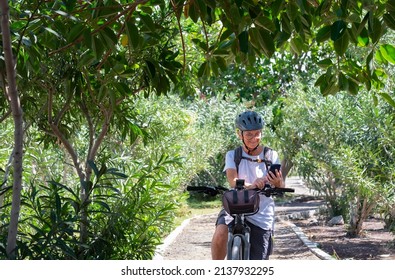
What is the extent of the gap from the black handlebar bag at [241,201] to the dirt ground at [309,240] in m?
5.10

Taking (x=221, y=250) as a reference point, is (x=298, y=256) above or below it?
below

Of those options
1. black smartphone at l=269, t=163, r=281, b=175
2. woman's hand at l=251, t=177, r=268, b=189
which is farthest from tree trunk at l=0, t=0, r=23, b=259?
black smartphone at l=269, t=163, r=281, b=175

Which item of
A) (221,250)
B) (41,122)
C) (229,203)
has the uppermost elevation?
(41,122)

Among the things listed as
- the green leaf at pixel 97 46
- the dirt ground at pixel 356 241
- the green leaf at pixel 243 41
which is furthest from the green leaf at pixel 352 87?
the dirt ground at pixel 356 241

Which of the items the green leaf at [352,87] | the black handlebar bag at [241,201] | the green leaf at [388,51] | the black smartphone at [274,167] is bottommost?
the black handlebar bag at [241,201]

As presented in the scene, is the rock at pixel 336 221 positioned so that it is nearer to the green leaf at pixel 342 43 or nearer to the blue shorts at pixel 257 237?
the blue shorts at pixel 257 237

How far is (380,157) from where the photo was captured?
12.4 metres

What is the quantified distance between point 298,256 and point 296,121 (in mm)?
5663

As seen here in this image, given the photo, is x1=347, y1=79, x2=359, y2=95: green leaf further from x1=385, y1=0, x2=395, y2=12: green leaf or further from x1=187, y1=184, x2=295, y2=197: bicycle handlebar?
x1=385, y1=0, x2=395, y2=12: green leaf

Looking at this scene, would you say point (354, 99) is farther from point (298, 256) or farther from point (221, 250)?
point (221, 250)

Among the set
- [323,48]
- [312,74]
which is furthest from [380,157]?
[312,74]

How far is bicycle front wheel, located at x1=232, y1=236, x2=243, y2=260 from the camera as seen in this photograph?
5.32 metres

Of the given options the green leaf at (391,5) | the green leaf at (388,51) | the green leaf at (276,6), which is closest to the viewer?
the green leaf at (391,5)

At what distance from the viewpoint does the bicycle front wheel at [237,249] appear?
210 inches
